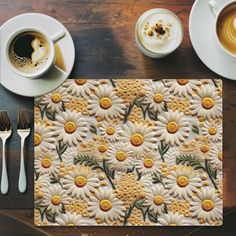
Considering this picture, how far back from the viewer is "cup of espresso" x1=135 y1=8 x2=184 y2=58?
0.87 meters

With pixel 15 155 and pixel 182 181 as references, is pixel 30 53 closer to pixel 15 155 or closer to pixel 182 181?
pixel 15 155

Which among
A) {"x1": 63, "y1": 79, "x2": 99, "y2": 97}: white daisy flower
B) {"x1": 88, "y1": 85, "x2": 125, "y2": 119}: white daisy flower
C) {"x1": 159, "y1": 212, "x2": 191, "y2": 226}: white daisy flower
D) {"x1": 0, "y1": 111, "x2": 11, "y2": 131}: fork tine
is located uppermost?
{"x1": 63, "y1": 79, "x2": 99, "y2": 97}: white daisy flower

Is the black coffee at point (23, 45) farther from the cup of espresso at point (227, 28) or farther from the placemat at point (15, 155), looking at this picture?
the cup of espresso at point (227, 28)

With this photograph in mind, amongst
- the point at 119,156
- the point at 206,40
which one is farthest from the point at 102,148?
the point at 206,40

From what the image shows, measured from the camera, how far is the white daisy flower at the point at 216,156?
91cm

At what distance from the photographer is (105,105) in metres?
0.91

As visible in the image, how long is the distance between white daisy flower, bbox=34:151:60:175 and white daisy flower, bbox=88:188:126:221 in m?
0.09

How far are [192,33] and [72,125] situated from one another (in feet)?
0.88

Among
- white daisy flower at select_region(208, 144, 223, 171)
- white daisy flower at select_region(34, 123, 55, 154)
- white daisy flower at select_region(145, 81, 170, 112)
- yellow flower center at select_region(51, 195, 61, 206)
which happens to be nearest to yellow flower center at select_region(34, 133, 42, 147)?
white daisy flower at select_region(34, 123, 55, 154)

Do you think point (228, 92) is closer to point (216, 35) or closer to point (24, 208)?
point (216, 35)

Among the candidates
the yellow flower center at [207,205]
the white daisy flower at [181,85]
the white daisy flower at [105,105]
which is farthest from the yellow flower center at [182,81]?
the yellow flower center at [207,205]

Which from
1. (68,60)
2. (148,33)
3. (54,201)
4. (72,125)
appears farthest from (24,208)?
(148,33)

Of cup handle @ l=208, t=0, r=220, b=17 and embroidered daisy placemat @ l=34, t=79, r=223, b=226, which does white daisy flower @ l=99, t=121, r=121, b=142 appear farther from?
cup handle @ l=208, t=0, r=220, b=17

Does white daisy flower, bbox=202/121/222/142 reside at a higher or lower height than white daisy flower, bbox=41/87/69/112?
lower
